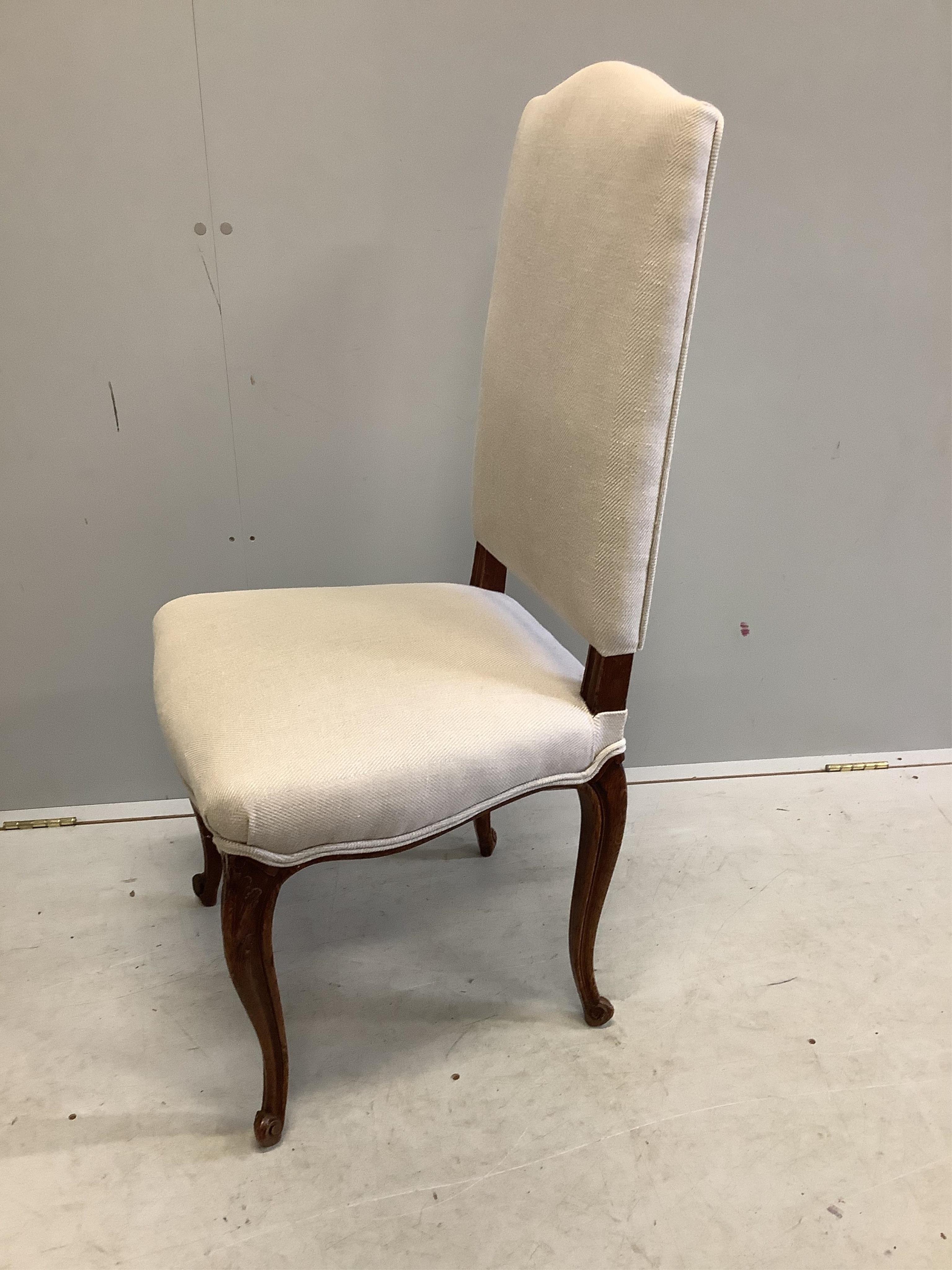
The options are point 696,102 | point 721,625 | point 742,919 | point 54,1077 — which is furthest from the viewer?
point 721,625

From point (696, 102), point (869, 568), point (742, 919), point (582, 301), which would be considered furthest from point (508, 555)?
point (869, 568)

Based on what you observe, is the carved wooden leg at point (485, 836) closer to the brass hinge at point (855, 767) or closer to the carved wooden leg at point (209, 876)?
the carved wooden leg at point (209, 876)

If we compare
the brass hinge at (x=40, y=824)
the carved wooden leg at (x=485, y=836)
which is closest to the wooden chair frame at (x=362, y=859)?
the carved wooden leg at (x=485, y=836)

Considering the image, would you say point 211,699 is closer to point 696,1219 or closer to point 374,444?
point 374,444

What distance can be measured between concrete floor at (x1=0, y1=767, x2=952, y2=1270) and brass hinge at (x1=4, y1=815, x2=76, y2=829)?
3 cm

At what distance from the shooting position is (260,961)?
0.85m

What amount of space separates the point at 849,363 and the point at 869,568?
13.4 inches

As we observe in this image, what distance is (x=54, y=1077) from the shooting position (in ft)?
3.31

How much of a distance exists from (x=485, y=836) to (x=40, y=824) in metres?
0.70

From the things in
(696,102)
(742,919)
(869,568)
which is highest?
(696,102)

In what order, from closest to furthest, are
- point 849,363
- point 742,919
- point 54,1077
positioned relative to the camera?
1. point 54,1077
2. point 742,919
3. point 849,363

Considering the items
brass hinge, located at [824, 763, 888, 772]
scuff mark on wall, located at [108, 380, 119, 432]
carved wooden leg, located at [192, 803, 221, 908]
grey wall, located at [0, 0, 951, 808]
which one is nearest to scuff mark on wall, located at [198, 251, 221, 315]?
grey wall, located at [0, 0, 951, 808]

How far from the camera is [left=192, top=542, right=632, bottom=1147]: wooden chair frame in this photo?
0.83 m

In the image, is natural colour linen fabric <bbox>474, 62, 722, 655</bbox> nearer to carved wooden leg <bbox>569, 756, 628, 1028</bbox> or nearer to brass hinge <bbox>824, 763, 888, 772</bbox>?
carved wooden leg <bbox>569, 756, 628, 1028</bbox>
